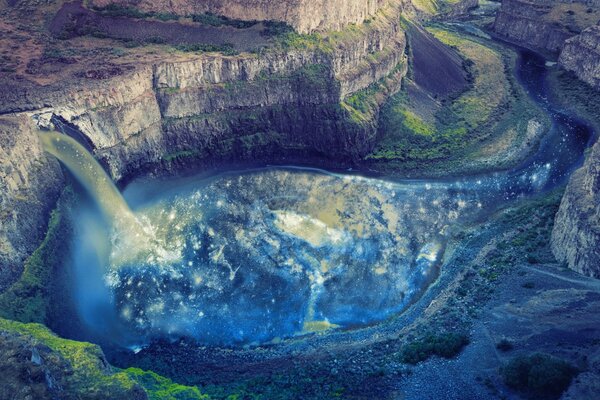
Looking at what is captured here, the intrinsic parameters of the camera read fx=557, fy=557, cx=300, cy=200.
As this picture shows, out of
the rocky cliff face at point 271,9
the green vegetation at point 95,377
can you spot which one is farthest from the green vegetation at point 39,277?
the rocky cliff face at point 271,9

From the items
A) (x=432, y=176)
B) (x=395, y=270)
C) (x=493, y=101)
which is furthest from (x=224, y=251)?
(x=493, y=101)

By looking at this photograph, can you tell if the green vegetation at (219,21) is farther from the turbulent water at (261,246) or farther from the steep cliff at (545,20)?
the steep cliff at (545,20)

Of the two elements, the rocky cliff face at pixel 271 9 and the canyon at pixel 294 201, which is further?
the rocky cliff face at pixel 271 9

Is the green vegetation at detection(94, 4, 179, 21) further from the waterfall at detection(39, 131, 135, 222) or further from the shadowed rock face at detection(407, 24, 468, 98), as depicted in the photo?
the shadowed rock face at detection(407, 24, 468, 98)

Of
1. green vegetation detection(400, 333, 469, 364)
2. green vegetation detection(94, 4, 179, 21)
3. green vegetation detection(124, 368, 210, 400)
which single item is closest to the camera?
green vegetation detection(124, 368, 210, 400)

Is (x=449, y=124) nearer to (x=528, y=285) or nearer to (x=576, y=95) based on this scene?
(x=576, y=95)

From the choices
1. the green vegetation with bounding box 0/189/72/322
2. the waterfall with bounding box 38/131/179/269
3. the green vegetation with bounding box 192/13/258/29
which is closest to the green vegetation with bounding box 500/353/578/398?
the waterfall with bounding box 38/131/179/269

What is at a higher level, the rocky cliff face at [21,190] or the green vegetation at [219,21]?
the green vegetation at [219,21]
